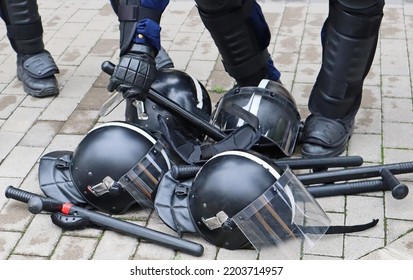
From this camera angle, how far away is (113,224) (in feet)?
11.7

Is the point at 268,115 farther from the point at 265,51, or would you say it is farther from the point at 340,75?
the point at 265,51

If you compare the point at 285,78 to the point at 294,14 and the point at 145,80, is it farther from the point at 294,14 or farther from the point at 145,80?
the point at 145,80

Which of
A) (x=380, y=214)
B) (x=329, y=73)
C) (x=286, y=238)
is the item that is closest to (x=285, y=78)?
(x=329, y=73)

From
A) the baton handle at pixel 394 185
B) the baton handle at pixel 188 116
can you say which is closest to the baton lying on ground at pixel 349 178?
the baton handle at pixel 394 185

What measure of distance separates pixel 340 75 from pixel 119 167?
128 centimetres

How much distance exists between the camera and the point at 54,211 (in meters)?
3.67

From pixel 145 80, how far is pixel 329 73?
107 centimetres

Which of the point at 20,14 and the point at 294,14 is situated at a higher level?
the point at 20,14

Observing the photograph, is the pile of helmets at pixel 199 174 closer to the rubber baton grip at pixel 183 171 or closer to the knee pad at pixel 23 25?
the rubber baton grip at pixel 183 171

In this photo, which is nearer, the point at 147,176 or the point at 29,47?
the point at 147,176

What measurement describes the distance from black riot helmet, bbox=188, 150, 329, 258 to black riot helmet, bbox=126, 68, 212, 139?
556mm

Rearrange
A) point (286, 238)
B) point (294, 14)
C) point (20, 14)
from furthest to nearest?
point (294, 14)
point (20, 14)
point (286, 238)

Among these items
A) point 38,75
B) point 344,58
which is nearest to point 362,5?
point 344,58

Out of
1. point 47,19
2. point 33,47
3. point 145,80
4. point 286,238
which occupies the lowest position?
point 47,19
